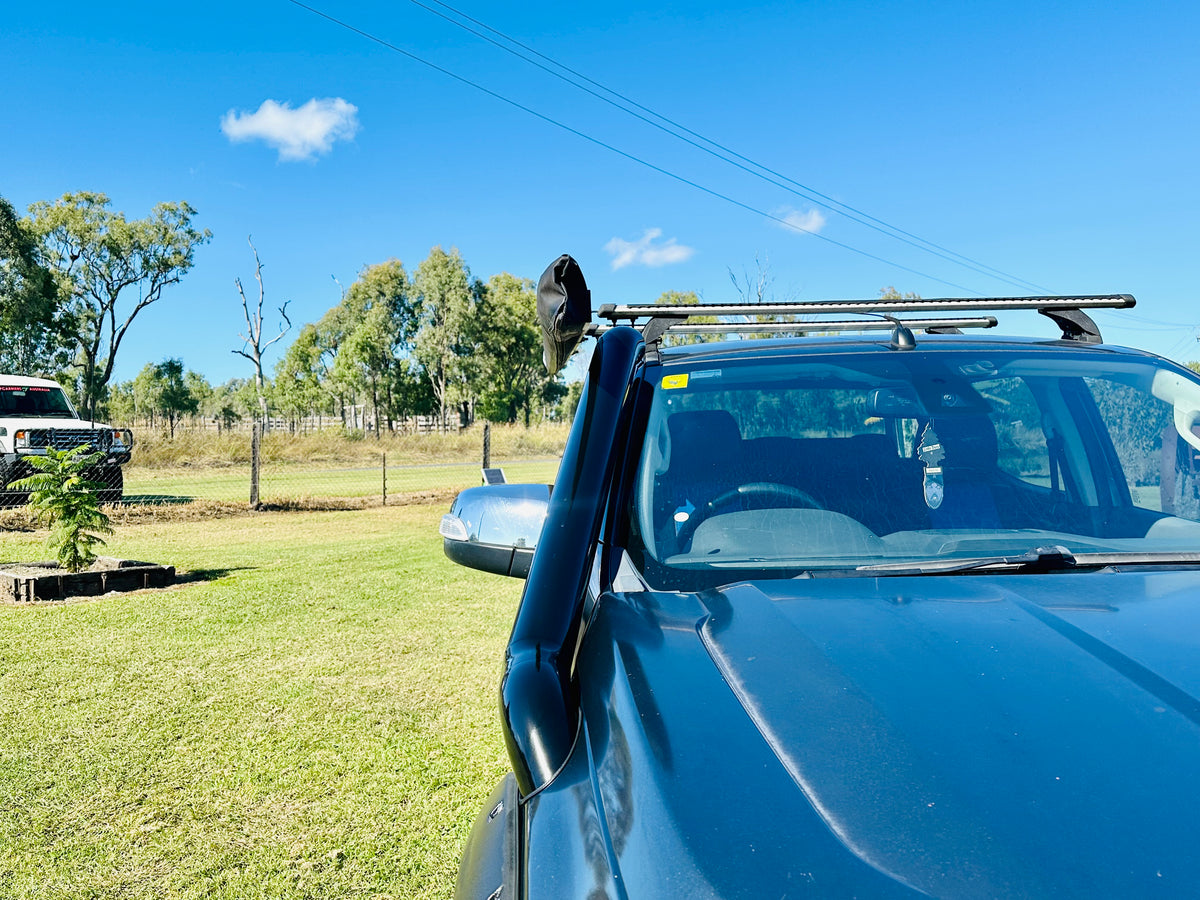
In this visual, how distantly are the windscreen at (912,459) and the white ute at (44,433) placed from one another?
13.7 metres

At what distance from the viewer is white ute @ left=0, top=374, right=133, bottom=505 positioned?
14.2m

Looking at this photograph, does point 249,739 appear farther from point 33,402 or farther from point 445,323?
point 445,323

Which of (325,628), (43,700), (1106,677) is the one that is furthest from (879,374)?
(325,628)

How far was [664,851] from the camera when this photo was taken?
953 millimetres

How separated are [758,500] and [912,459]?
0.36m

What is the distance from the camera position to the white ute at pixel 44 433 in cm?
1421

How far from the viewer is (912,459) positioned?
198 centimetres

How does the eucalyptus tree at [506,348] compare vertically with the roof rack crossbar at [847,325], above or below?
above

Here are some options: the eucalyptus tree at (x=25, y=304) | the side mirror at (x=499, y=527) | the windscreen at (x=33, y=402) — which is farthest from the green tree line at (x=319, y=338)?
the side mirror at (x=499, y=527)

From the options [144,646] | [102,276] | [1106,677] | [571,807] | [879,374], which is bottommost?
[144,646]

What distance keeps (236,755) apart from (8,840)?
0.95m

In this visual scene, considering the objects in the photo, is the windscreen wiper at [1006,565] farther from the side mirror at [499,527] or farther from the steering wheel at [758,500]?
the side mirror at [499,527]

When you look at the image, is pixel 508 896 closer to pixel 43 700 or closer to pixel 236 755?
pixel 236 755

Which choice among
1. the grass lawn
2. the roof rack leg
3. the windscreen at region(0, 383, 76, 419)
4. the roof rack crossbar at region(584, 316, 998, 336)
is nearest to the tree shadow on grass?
the grass lawn
